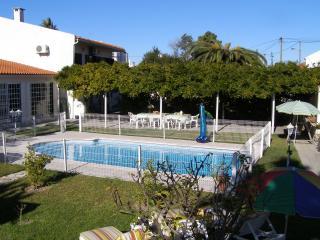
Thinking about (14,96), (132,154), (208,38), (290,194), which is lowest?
(132,154)

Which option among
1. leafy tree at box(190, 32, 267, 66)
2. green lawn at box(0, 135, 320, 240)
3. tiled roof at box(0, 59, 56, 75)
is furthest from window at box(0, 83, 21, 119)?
leafy tree at box(190, 32, 267, 66)

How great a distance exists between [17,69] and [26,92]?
164 cm

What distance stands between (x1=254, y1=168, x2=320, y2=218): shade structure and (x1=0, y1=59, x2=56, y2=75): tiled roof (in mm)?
19911

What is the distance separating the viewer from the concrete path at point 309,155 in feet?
44.3

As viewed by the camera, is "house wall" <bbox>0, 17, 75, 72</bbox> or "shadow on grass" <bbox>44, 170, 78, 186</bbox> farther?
"house wall" <bbox>0, 17, 75, 72</bbox>

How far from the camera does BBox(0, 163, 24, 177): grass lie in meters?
12.3

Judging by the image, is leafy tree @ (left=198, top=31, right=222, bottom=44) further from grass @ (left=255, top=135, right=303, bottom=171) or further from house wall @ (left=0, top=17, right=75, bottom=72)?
grass @ (left=255, top=135, right=303, bottom=171)

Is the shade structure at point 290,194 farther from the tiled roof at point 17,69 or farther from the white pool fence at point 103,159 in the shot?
the tiled roof at point 17,69

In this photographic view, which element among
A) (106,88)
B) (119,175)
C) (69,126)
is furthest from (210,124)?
(119,175)

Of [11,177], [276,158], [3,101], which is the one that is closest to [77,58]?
[3,101]

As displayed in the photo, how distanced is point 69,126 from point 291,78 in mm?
12955

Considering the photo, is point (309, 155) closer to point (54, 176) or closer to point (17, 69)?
point (54, 176)

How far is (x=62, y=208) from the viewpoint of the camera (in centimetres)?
891

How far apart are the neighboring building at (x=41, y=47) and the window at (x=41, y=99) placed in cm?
67
